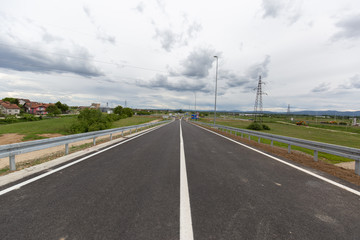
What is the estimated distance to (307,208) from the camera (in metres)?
2.87

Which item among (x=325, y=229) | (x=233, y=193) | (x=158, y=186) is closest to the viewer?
(x=325, y=229)

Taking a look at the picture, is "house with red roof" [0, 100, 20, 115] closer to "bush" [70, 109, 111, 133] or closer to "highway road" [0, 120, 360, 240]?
"bush" [70, 109, 111, 133]

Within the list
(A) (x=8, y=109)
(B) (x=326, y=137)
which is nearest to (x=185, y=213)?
(B) (x=326, y=137)

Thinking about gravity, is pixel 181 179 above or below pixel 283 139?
below

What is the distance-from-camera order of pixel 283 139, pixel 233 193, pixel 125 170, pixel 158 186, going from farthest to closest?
pixel 283 139, pixel 125 170, pixel 158 186, pixel 233 193

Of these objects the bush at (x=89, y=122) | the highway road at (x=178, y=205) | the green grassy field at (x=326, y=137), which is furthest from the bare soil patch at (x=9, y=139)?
the green grassy field at (x=326, y=137)

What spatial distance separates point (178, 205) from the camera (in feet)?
9.37

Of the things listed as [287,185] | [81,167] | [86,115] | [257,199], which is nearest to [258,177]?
[287,185]

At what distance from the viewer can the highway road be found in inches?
86.7

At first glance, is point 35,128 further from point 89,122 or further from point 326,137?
point 326,137

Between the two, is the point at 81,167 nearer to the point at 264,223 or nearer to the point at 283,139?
the point at 264,223

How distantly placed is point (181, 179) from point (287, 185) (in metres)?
2.75

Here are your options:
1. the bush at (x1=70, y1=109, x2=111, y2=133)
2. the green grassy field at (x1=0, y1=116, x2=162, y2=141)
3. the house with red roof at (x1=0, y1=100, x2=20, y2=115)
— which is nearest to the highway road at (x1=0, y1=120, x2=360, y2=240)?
the bush at (x1=70, y1=109, x2=111, y2=133)

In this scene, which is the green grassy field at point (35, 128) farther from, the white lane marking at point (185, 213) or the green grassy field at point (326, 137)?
the green grassy field at point (326, 137)
